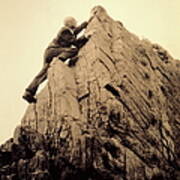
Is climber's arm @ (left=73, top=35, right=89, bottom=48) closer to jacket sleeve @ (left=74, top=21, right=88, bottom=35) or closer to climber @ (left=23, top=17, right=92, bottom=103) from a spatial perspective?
climber @ (left=23, top=17, right=92, bottom=103)

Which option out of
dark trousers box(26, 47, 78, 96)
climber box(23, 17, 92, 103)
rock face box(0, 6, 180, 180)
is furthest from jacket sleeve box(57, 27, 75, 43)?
rock face box(0, 6, 180, 180)

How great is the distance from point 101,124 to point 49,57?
7.64 feet

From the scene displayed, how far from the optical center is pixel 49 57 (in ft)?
38.4

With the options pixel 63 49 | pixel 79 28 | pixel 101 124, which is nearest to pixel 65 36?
pixel 63 49

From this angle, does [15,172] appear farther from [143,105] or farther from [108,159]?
[143,105]

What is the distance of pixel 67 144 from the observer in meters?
9.75

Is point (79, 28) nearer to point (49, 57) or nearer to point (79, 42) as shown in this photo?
point (79, 42)

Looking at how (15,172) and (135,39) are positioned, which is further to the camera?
(135,39)

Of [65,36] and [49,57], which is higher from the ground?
[65,36]

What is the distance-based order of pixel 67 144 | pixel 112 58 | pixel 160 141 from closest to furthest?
pixel 67 144
pixel 160 141
pixel 112 58

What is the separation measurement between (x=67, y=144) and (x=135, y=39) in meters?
3.47

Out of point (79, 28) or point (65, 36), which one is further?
point (79, 28)

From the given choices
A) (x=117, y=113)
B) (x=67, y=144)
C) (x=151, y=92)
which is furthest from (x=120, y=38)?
(x=67, y=144)

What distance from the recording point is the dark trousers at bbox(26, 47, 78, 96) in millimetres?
11438
